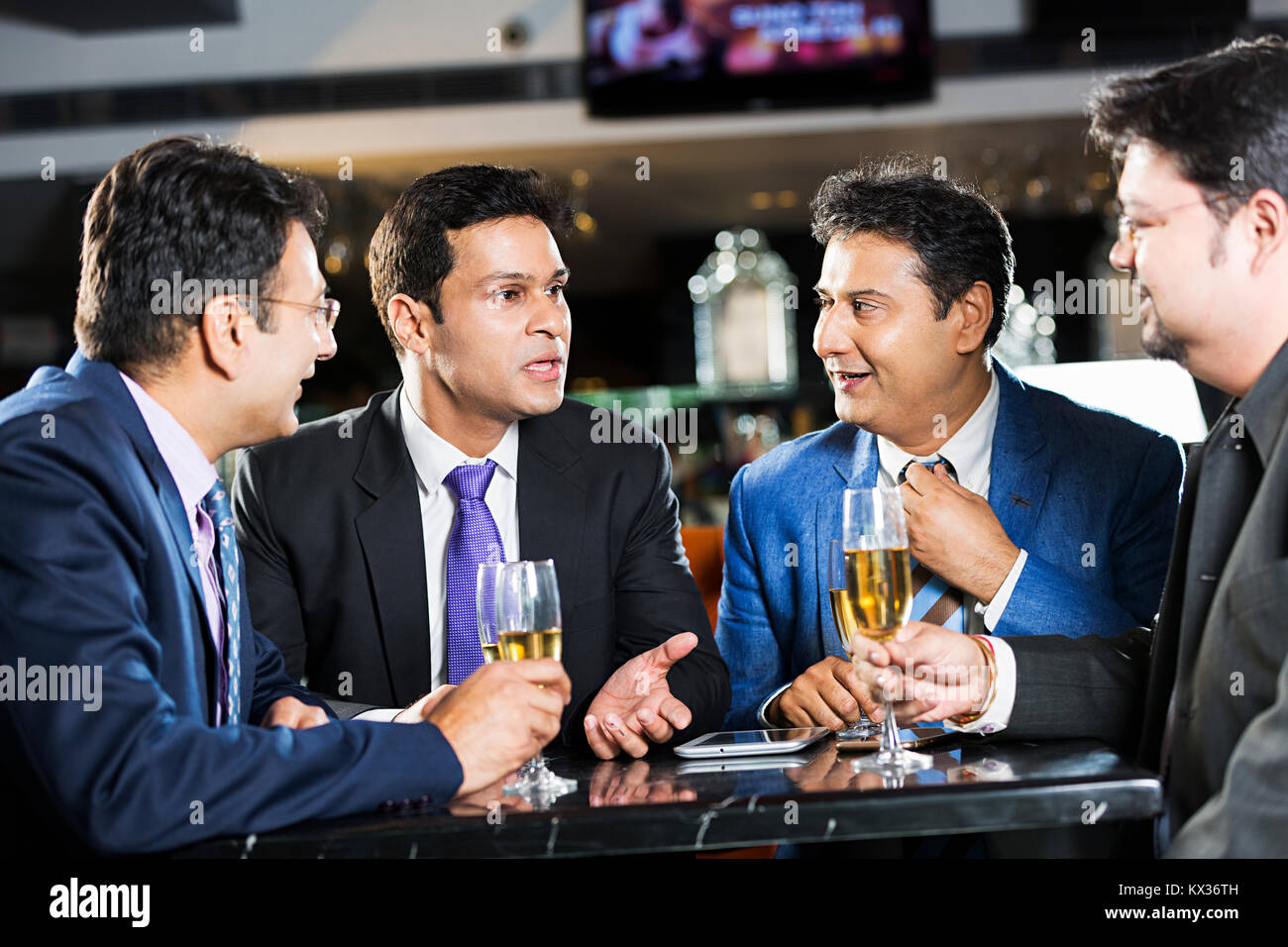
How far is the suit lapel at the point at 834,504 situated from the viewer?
6.80 feet

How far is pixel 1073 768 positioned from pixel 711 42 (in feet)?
13.9

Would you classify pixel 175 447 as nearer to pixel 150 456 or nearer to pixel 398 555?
pixel 150 456

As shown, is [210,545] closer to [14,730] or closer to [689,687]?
[14,730]

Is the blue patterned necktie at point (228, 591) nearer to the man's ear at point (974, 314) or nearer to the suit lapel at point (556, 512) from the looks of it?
the suit lapel at point (556, 512)

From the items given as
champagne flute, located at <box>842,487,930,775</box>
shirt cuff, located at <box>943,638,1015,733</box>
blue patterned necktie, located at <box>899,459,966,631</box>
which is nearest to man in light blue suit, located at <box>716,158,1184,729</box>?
blue patterned necktie, located at <box>899,459,966,631</box>

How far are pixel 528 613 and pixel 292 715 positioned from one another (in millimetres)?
376

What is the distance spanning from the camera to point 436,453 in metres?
2.09

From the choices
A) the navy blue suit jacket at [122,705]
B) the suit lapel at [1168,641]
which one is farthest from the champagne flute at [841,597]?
the navy blue suit jacket at [122,705]

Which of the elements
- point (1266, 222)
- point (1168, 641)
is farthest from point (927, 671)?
point (1266, 222)

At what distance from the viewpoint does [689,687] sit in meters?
1.84

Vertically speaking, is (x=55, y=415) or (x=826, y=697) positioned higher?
(x=55, y=415)

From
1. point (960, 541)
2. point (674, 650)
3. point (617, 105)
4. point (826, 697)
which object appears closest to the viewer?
point (674, 650)
